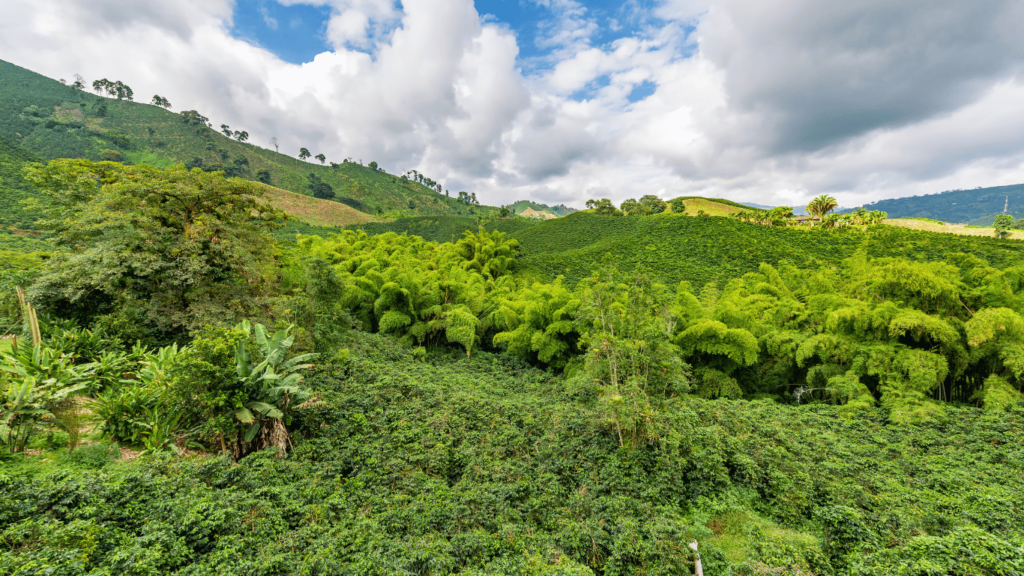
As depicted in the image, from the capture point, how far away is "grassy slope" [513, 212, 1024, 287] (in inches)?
548

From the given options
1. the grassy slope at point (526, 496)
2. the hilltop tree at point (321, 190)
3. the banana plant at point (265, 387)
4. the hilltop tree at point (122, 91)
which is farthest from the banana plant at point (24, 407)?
the hilltop tree at point (122, 91)

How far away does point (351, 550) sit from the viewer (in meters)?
2.83

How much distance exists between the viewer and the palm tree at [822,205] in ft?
86.8

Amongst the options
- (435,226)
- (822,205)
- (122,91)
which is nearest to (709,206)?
(822,205)

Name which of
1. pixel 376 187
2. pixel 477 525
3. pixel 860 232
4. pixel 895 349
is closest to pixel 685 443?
pixel 477 525

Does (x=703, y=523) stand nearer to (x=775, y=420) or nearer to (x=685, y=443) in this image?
(x=685, y=443)

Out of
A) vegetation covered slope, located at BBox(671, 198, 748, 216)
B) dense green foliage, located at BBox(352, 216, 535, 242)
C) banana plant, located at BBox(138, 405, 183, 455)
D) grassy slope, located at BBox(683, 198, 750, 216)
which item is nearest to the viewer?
banana plant, located at BBox(138, 405, 183, 455)

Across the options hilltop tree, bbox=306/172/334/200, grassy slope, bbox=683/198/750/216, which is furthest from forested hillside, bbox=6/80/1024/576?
hilltop tree, bbox=306/172/334/200

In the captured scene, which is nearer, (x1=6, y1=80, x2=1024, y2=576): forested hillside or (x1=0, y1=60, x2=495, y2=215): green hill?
(x1=6, y1=80, x2=1024, y2=576): forested hillside

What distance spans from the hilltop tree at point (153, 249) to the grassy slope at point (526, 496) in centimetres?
272

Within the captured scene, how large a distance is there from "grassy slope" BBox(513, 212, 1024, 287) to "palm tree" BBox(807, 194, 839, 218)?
9.25 metres

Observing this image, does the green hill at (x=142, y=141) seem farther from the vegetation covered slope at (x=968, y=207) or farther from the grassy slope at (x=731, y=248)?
the vegetation covered slope at (x=968, y=207)

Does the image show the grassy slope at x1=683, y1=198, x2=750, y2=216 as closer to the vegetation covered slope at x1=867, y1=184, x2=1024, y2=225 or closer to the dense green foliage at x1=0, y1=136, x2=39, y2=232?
the dense green foliage at x1=0, y1=136, x2=39, y2=232

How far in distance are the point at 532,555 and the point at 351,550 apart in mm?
1516
